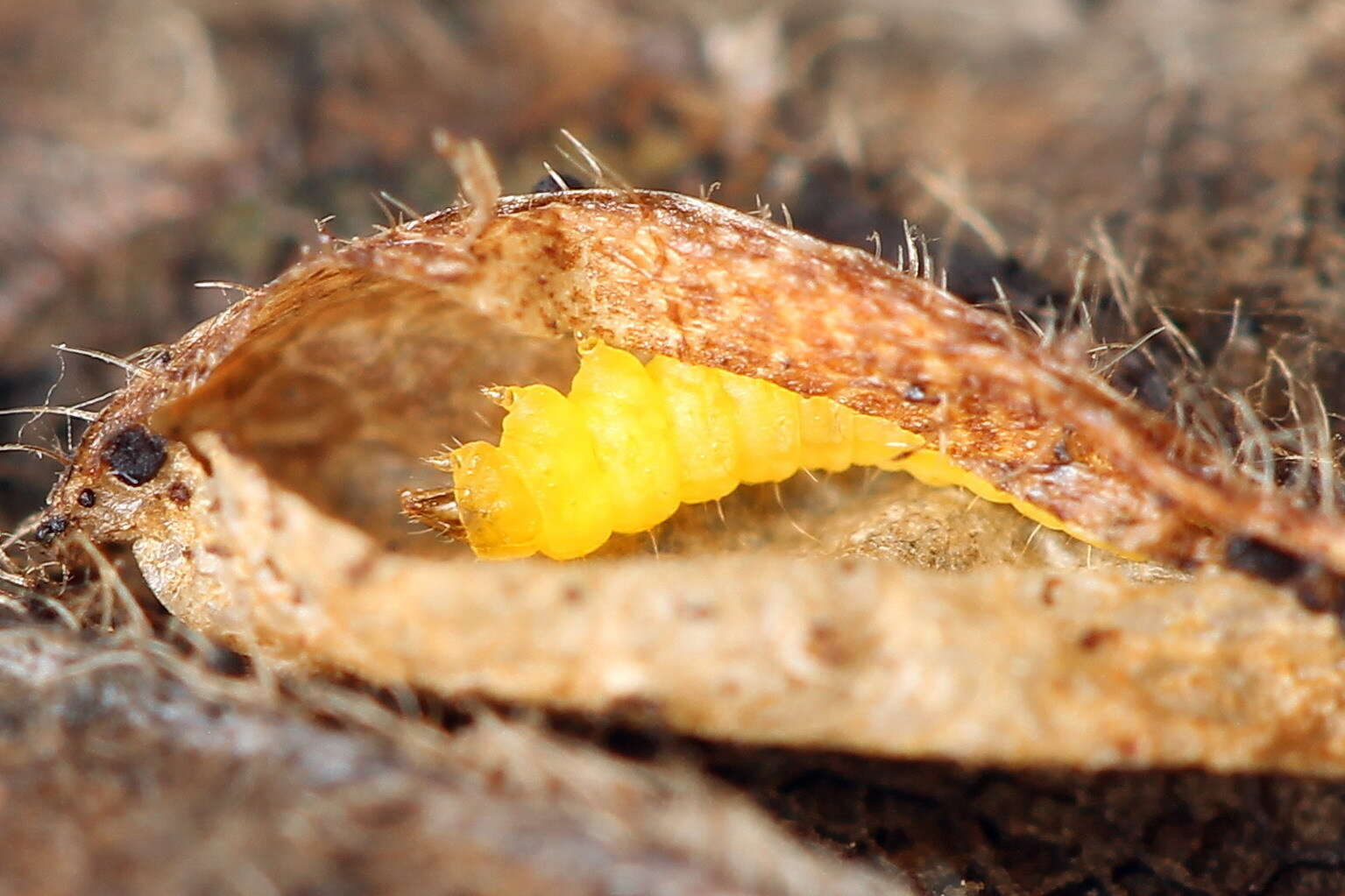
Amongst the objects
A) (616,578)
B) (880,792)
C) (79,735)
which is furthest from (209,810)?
(880,792)

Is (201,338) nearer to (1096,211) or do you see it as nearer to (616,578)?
(616,578)

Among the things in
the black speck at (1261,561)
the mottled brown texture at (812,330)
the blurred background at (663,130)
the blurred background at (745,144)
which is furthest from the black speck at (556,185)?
the black speck at (1261,561)

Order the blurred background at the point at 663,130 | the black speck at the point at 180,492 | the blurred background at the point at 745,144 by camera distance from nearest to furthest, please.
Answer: the black speck at the point at 180,492, the blurred background at the point at 745,144, the blurred background at the point at 663,130

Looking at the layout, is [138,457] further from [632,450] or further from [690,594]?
[690,594]

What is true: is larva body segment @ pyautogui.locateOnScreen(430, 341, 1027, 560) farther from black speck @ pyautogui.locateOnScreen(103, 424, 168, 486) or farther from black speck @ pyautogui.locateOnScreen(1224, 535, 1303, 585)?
black speck @ pyautogui.locateOnScreen(103, 424, 168, 486)

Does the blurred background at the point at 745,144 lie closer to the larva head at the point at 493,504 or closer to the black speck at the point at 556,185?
the black speck at the point at 556,185

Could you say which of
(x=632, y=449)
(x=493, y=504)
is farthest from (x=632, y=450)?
(x=493, y=504)
